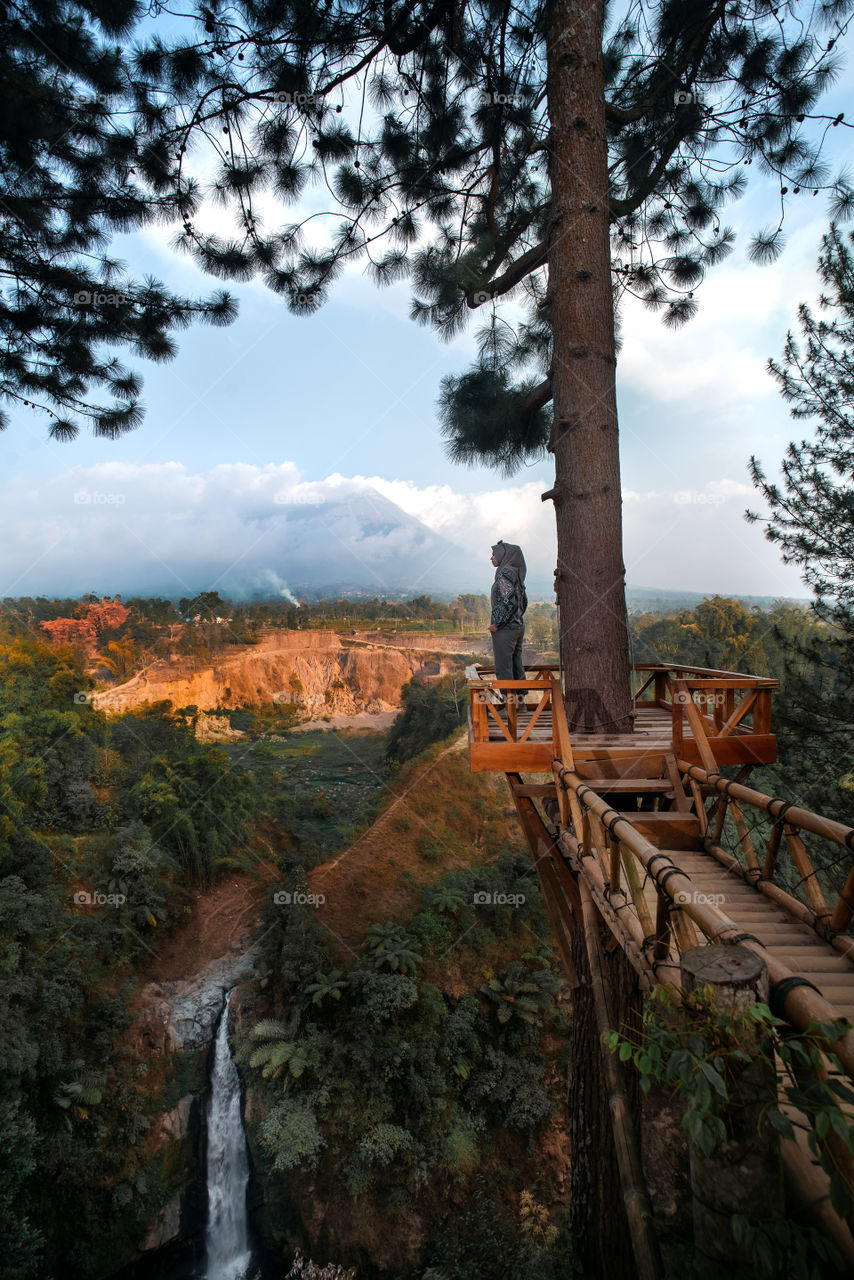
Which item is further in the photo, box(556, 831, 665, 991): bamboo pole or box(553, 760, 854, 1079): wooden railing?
box(556, 831, 665, 991): bamboo pole

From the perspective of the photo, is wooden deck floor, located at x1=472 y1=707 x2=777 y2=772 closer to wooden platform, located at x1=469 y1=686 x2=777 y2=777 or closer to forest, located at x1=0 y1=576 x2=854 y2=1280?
wooden platform, located at x1=469 y1=686 x2=777 y2=777

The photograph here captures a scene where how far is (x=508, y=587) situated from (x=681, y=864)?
120 inches

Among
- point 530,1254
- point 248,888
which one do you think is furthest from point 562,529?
point 248,888

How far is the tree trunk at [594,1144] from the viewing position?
12.9 feet

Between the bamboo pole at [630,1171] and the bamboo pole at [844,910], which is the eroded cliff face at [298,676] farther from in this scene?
the bamboo pole at [844,910]

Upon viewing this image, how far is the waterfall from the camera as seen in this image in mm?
7055

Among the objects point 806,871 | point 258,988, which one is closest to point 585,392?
point 806,871

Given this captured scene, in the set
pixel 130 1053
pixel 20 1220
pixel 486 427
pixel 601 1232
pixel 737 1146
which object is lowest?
pixel 20 1220

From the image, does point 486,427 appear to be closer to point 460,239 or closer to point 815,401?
point 460,239

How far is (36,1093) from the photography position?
6.66m

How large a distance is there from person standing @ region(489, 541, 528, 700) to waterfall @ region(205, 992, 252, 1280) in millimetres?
6887

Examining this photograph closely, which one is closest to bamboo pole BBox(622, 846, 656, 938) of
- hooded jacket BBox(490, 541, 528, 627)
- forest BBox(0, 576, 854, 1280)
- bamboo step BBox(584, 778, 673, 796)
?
bamboo step BBox(584, 778, 673, 796)

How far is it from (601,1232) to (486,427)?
281 inches

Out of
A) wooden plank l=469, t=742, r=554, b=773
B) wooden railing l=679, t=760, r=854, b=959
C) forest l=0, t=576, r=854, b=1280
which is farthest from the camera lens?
forest l=0, t=576, r=854, b=1280
